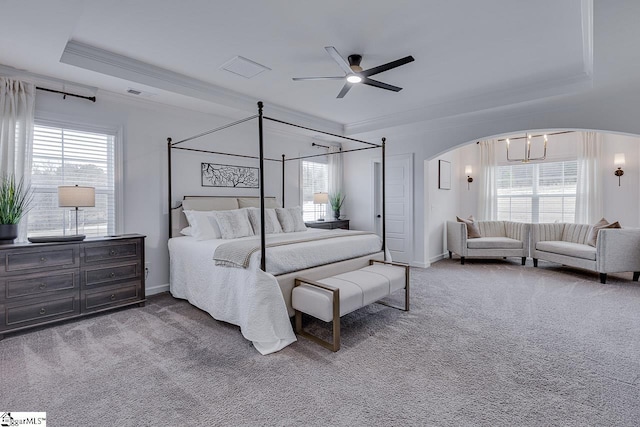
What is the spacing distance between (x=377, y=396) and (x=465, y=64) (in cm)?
355

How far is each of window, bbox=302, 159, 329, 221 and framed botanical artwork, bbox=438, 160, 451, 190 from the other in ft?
7.94

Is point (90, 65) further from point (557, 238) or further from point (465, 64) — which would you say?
point (557, 238)

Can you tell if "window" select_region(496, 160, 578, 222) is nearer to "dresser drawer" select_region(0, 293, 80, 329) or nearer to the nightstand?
the nightstand

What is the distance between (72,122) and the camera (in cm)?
363

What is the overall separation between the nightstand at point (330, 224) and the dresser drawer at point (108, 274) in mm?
2977

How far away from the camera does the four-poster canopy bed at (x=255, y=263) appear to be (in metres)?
2.72

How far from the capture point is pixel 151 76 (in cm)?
360

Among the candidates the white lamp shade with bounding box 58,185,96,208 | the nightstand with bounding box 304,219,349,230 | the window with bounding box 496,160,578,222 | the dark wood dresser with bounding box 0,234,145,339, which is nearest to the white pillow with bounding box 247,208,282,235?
the nightstand with bounding box 304,219,349,230

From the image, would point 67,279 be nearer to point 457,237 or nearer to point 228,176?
point 228,176

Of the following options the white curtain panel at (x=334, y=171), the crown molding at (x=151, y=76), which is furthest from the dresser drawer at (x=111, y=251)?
the white curtain panel at (x=334, y=171)

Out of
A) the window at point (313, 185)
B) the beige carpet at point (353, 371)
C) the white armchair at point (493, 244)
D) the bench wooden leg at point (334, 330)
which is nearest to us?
the beige carpet at point (353, 371)

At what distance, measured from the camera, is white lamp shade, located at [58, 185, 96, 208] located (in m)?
3.17

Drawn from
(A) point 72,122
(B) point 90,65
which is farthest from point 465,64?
(A) point 72,122

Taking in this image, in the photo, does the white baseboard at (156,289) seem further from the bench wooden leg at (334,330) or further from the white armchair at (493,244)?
the white armchair at (493,244)
